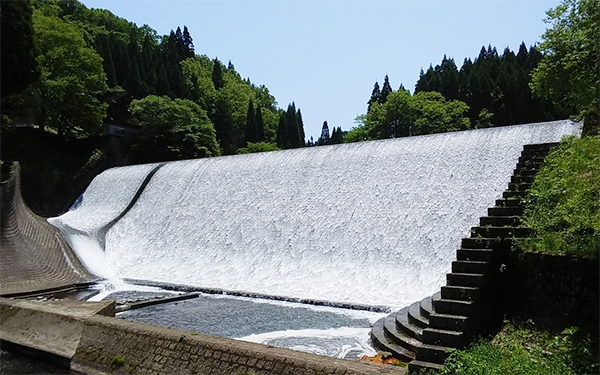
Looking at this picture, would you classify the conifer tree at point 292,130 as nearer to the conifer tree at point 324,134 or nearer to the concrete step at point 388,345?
the conifer tree at point 324,134

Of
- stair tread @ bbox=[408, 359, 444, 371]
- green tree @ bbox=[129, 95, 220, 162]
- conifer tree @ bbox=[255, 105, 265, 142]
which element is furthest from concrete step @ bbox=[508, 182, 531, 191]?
conifer tree @ bbox=[255, 105, 265, 142]

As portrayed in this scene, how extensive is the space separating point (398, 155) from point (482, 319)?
7.84 metres

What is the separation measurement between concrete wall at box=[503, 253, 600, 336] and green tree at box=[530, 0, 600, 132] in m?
5.24

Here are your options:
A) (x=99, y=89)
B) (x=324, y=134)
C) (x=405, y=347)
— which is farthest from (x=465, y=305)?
(x=324, y=134)

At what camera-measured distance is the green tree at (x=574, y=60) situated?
9.30m

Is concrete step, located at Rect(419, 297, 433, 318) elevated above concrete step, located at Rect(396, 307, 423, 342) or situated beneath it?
elevated above

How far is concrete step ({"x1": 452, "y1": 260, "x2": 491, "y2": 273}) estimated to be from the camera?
4.98 m

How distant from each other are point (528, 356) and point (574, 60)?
8354 millimetres

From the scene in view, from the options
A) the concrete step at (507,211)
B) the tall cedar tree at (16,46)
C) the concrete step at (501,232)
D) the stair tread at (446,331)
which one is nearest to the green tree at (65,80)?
the tall cedar tree at (16,46)

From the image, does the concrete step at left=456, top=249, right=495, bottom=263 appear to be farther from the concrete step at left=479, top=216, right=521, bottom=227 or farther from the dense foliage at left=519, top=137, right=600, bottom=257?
the concrete step at left=479, top=216, right=521, bottom=227

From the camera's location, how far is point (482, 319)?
486cm

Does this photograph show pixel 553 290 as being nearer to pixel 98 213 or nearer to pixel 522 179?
pixel 522 179

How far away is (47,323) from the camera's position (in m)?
6.92

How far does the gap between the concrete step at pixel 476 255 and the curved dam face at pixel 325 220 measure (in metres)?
3.60
